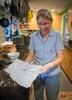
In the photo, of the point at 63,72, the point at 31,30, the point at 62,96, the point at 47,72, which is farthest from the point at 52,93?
the point at 31,30

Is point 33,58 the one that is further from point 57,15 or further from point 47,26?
point 57,15

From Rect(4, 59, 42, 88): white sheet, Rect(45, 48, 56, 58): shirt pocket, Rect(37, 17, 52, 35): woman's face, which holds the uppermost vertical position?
Rect(37, 17, 52, 35): woman's face

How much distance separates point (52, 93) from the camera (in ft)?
5.21

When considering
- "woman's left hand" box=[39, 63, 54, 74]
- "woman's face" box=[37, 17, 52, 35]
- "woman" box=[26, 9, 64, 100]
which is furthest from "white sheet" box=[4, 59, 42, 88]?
"woman's face" box=[37, 17, 52, 35]

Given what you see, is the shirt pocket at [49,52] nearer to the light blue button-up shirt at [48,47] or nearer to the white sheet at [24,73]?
the light blue button-up shirt at [48,47]

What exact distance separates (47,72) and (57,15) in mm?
6059

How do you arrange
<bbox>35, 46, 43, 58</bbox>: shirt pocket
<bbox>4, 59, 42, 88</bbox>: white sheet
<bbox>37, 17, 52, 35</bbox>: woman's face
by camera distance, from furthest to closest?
1. <bbox>35, 46, 43, 58</bbox>: shirt pocket
2. <bbox>37, 17, 52, 35</bbox>: woman's face
3. <bbox>4, 59, 42, 88</bbox>: white sheet

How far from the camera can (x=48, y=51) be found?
1532mm

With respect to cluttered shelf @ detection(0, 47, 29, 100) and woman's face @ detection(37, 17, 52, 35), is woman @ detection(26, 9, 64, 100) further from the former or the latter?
cluttered shelf @ detection(0, 47, 29, 100)

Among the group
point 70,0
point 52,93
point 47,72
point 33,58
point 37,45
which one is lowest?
point 52,93

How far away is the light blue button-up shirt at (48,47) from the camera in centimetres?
151

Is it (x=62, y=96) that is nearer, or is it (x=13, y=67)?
(x=13, y=67)

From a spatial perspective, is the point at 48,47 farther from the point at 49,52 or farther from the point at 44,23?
the point at 44,23

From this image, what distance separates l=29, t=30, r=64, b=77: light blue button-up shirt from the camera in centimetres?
151
